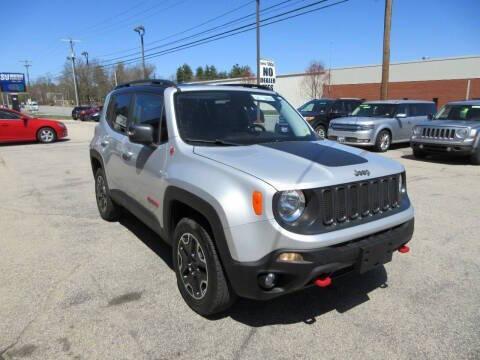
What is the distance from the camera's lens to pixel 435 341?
2.88 meters

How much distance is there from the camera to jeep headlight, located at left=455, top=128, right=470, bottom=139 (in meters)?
10.2

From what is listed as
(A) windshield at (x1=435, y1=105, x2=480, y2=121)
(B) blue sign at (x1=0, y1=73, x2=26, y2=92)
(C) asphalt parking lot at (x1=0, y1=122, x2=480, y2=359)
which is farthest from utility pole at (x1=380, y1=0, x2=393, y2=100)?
(B) blue sign at (x1=0, y1=73, x2=26, y2=92)

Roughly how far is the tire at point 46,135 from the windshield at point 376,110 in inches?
501

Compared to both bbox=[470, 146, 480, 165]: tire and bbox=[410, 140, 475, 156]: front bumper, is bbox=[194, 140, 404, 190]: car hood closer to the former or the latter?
bbox=[410, 140, 475, 156]: front bumper

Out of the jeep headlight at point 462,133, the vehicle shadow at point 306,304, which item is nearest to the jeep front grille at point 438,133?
the jeep headlight at point 462,133

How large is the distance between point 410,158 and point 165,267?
990 centimetres

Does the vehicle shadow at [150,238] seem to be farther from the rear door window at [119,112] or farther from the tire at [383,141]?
the tire at [383,141]

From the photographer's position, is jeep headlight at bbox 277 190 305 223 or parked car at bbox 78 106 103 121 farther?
parked car at bbox 78 106 103 121

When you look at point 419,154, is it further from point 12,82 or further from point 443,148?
point 12,82

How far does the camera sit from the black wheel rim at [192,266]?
3080 mm

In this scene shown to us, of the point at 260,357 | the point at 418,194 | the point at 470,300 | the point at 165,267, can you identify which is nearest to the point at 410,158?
the point at 418,194

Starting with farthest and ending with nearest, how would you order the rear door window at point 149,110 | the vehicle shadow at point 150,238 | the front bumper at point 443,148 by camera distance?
the front bumper at point 443,148 < the vehicle shadow at point 150,238 < the rear door window at point 149,110

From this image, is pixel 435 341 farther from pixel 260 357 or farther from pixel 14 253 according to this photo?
pixel 14 253

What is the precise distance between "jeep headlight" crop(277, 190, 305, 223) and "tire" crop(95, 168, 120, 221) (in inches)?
132
